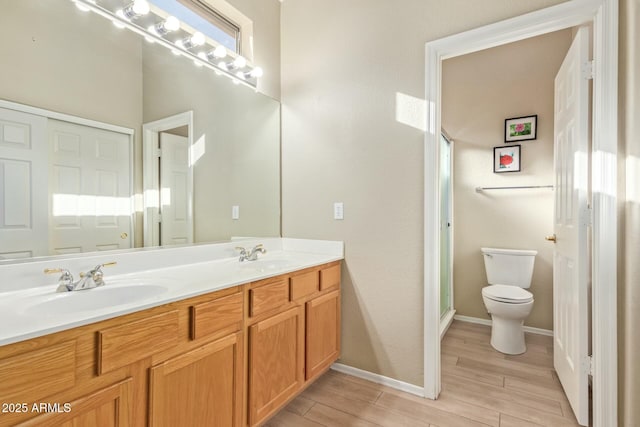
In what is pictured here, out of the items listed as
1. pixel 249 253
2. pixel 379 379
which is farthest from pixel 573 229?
pixel 249 253

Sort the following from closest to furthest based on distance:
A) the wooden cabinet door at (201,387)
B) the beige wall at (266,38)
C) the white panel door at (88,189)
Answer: the wooden cabinet door at (201,387)
the white panel door at (88,189)
the beige wall at (266,38)

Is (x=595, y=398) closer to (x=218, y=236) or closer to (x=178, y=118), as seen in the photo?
(x=218, y=236)

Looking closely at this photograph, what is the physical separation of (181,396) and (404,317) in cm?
134

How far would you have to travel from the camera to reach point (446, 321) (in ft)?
9.68

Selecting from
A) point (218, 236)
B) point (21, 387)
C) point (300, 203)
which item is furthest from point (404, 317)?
point (21, 387)

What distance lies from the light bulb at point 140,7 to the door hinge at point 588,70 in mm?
2240

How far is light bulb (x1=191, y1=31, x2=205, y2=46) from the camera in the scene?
1752 millimetres

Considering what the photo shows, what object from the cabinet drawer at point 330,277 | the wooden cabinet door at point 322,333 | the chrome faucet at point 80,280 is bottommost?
the wooden cabinet door at point 322,333

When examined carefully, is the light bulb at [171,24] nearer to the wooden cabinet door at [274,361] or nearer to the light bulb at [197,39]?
the light bulb at [197,39]

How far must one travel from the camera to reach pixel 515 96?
2953 mm

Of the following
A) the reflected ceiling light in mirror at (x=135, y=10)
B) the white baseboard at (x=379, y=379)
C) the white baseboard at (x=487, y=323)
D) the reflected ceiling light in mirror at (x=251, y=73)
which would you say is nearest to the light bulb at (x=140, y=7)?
the reflected ceiling light in mirror at (x=135, y=10)

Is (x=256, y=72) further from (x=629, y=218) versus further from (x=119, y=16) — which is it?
(x=629, y=218)

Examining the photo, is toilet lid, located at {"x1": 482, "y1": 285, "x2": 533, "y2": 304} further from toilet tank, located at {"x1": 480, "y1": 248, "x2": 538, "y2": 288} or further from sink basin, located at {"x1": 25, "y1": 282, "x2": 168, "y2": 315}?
sink basin, located at {"x1": 25, "y1": 282, "x2": 168, "y2": 315}

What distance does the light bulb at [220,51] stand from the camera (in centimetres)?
190
